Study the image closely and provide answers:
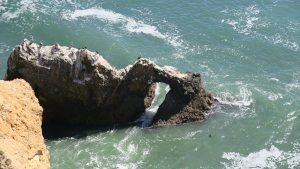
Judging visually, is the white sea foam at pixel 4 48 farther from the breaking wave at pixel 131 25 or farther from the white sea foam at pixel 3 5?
the breaking wave at pixel 131 25

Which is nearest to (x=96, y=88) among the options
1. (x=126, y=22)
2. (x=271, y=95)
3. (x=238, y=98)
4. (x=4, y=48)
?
(x=238, y=98)

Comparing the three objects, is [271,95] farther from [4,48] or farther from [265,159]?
[4,48]

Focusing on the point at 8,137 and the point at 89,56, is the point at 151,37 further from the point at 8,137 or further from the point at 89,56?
the point at 8,137

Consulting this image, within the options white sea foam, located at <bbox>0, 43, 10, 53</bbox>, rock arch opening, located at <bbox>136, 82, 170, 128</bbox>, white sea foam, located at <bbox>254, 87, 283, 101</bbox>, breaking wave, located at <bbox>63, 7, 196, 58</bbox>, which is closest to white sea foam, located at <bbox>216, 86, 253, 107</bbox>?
white sea foam, located at <bbox>254, 87, 283, 101</bbox>

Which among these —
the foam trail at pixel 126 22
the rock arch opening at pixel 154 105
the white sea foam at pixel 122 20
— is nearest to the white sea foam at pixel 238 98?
the rock arch opening at pixel 154 105

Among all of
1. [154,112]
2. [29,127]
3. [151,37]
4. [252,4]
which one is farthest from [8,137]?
[252,4]

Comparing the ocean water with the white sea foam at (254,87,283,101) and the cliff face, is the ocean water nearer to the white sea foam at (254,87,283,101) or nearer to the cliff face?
the white sea foam at (254,87,283,101)
